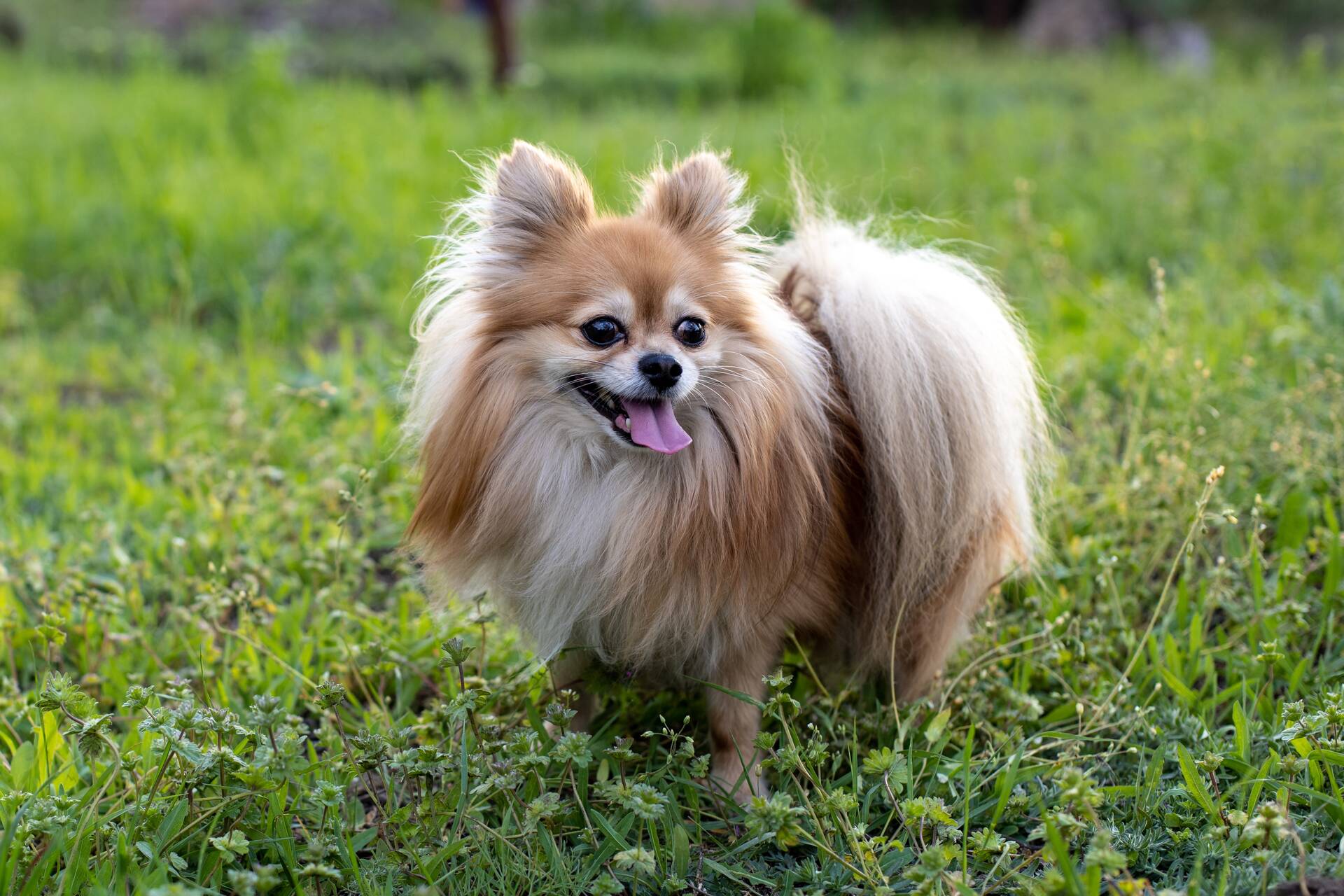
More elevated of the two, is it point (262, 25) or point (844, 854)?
point (262, 25)

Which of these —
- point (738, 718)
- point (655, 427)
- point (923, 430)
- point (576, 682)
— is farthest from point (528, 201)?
point (738, 718)

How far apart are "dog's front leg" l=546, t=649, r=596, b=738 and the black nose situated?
0.75 metres

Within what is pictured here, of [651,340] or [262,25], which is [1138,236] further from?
[262,25]

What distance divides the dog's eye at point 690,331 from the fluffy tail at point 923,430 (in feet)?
1.44

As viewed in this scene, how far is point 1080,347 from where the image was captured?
4805 mm

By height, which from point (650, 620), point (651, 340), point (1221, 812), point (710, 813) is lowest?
point (710, 813)

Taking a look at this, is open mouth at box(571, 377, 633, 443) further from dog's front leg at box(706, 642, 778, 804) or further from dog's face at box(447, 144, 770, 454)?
dog's front leg at box(706, 642, 778, 804)

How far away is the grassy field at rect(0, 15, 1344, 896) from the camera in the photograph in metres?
2.37

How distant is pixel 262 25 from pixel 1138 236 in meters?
10.0

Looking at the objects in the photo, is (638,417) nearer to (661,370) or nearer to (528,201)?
(661,370)

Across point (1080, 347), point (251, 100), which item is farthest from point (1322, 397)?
point (251, 100)

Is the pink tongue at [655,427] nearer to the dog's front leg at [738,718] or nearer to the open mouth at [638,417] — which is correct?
the open mouth at [638,417]

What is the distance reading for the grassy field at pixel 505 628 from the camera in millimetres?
2373

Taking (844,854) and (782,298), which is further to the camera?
(782,298)
